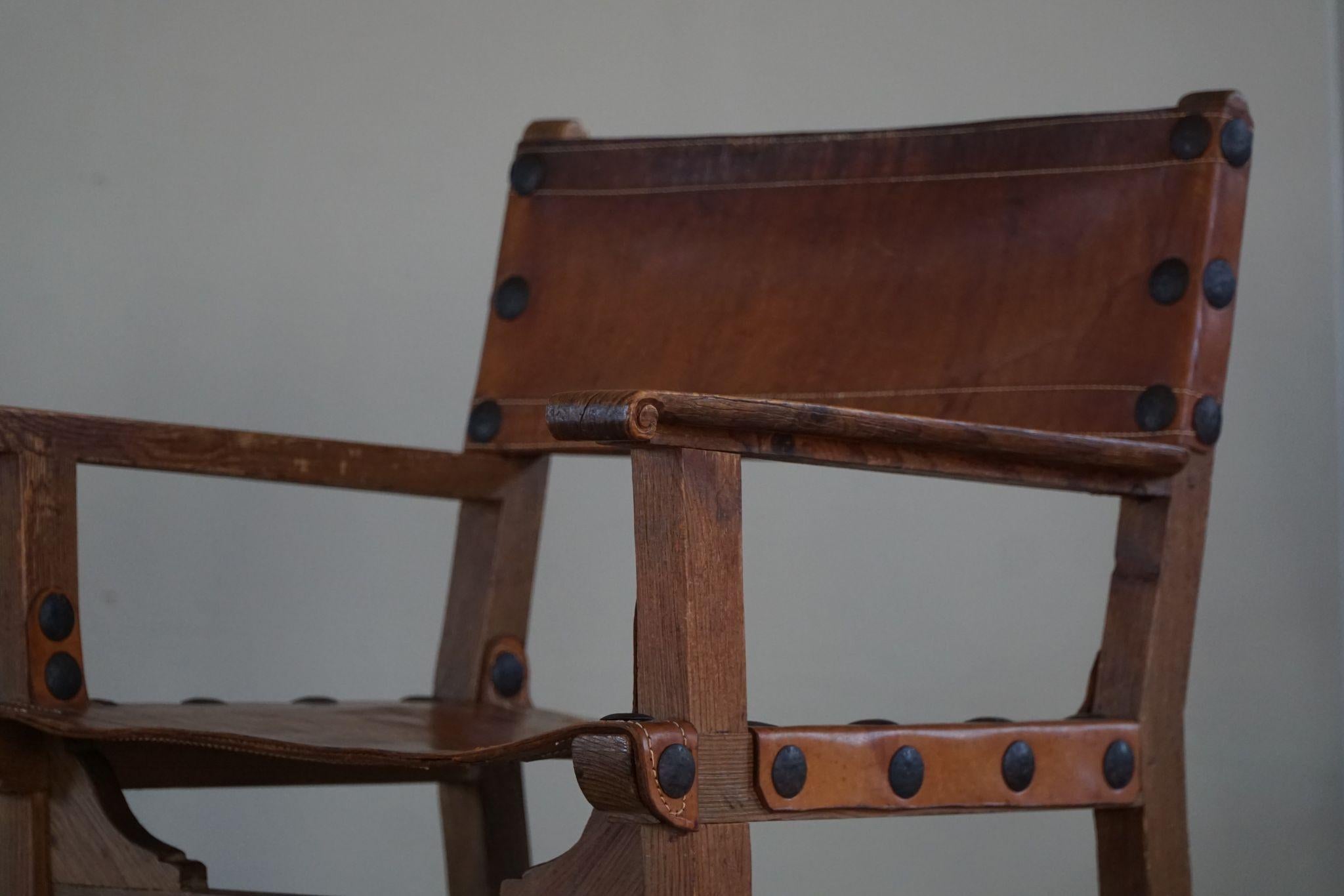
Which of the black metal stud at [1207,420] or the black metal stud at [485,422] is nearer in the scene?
the black metal stud at [1207,420]

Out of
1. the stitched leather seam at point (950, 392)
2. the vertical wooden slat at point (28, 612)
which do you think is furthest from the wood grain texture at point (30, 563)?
the stitched leather seam at point (950, 392)

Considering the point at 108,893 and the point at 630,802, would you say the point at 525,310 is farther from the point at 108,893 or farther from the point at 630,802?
the point at 630,802

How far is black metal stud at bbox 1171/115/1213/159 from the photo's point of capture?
1.17 meters

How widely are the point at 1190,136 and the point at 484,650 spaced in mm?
689

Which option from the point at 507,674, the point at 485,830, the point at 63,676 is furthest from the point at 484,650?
the point at 63,676

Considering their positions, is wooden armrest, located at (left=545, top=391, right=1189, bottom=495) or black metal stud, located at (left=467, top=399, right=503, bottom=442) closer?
wooden armrest, located at (left=545, top=391, right=1189, bottom=495)

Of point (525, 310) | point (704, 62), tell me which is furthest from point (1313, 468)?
point (525, 310)

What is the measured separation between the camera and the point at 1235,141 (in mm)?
1167

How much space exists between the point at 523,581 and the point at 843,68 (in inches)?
38.4

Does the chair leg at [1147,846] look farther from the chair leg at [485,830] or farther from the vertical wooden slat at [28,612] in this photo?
the vertical wooden slat at [28,612]

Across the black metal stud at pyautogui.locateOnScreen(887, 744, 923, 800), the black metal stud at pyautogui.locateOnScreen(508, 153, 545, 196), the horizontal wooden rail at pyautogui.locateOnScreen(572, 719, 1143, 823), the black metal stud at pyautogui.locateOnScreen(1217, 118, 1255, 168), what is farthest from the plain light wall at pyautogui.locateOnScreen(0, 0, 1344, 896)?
the black metal stud at pyautogui.locateOnScreen(887, 744, 923, 800)

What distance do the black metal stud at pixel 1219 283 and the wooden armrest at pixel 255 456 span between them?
1.94ft

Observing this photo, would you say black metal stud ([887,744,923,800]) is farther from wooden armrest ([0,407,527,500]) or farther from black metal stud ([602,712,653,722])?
wooden armrest ([0,407,527,500])

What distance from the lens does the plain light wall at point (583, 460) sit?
1901mm
